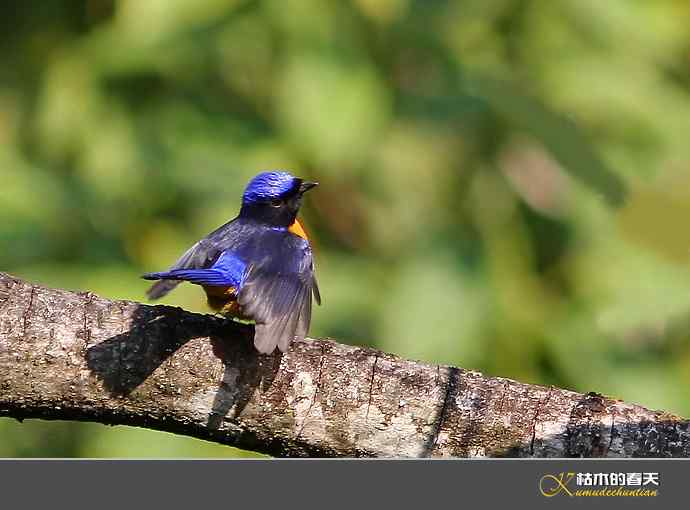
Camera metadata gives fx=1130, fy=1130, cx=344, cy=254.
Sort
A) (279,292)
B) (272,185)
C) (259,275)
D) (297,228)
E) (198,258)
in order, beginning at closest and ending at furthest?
1. (279,292)
2. (259,275)
3. (198,258)
4. (272,185)
5. (297,228)

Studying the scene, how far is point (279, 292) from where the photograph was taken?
3.44 metres

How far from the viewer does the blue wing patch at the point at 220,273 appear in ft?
11.2

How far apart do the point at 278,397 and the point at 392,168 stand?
75.6 inches

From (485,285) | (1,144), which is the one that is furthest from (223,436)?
(1,144)

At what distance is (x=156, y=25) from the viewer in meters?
4.46

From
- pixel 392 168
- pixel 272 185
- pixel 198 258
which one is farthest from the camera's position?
pixel 392 168

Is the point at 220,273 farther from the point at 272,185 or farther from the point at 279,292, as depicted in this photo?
the point at 272,185

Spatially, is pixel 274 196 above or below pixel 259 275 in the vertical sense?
above

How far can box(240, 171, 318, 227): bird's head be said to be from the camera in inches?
172

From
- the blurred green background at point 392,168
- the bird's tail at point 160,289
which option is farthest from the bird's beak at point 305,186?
the bird's tail at point 160,289

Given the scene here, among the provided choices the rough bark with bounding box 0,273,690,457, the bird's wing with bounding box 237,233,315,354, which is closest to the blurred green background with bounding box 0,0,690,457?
the bird's wing with bounding box 237,233,315,354

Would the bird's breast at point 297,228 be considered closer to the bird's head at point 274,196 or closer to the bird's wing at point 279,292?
the bird's head at point 274,196

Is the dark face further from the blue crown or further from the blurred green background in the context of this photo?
the blurred green background

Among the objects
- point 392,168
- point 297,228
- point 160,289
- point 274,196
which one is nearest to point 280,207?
point 274,196
